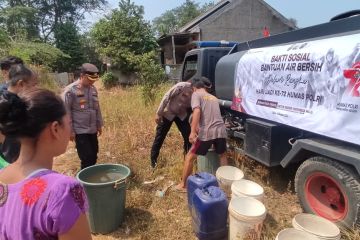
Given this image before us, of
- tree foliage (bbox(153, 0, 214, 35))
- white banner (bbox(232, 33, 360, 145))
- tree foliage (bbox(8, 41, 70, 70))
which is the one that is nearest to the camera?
white banner (bbox(232, 33, 360, 145))

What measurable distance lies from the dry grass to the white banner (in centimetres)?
105

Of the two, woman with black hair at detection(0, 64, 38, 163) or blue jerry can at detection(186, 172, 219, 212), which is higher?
woman with black hair at detection(0, 64, 38, 163)

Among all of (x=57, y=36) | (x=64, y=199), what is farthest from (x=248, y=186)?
(x=57, y=36)

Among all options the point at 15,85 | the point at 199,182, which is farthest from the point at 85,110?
the point at 199,182

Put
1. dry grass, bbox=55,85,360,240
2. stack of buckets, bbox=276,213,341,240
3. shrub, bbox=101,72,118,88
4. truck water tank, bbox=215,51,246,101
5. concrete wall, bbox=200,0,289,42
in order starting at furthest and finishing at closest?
concrete wall, bbox=200,0,289,42
shrub, bbox=101,72,118,88
truck water tank, bbox=215,51,246,101
dry grass, bbox=55,85,360,240
stack of buckets, bbox=276,213,341,240

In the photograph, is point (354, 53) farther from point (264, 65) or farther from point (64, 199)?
point (64, 199)

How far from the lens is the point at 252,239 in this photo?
2.86 metres

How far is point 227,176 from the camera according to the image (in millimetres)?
4059

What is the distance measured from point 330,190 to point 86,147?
9.94 feet

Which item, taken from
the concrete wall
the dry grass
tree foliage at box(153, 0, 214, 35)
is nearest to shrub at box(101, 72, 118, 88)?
the concrete wall

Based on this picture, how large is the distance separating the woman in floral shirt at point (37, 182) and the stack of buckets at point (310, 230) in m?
2.07

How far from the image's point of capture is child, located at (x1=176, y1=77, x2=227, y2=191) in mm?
4141

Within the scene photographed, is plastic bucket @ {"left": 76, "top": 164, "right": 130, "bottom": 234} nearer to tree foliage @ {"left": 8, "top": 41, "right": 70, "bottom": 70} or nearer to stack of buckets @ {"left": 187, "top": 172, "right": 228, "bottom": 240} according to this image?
stack of buckets @ {"left": 187, "top": 172, "right": 228, "bottom": 240}

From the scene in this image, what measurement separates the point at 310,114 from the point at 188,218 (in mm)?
1839
